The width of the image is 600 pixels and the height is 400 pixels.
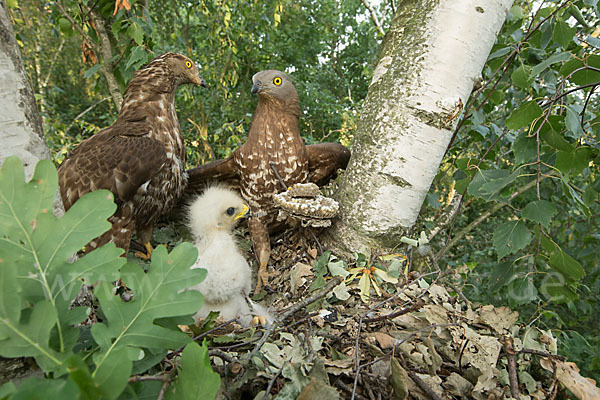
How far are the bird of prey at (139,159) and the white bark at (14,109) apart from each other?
0.79 meters

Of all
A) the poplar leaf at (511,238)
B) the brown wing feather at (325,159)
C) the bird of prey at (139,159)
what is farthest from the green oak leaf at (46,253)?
the brown wing feather at (325,159)

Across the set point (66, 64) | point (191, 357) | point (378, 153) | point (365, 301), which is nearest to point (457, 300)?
point (365, 301)

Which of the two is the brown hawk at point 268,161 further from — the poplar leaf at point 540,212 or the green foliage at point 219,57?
the poplar leaf at point 540,212

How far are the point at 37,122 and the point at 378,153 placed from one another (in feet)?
3.81

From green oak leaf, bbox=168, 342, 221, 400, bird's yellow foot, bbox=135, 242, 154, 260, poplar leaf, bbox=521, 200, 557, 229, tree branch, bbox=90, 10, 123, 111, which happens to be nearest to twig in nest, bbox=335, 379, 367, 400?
green oak leaf, bbox=168, 342, 221, 400

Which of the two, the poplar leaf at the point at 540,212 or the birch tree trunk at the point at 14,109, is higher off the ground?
the birch tree trunk at the point at 14,109

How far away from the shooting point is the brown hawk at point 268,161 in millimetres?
1938

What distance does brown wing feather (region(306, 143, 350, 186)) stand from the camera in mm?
2057

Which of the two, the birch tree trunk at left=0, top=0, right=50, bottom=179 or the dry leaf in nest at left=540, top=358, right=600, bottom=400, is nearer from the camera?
the birch tree trunk at left=0, top=0, right=50, bottom=179

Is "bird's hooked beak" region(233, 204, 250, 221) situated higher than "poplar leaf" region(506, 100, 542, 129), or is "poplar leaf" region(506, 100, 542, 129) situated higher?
"poplar leaf" region(506, 100, 542, 129)

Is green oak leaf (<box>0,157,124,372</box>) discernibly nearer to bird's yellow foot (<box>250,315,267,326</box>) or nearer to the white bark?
the white bark

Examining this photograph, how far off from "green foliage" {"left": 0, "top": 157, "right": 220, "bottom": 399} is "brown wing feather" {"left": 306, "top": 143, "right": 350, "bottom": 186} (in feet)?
4.82

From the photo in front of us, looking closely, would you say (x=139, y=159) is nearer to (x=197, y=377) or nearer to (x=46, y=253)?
(x=46, y=253)

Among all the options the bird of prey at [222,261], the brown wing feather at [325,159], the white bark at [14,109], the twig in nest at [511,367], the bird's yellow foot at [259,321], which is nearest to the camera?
the white bark at [14,109]
